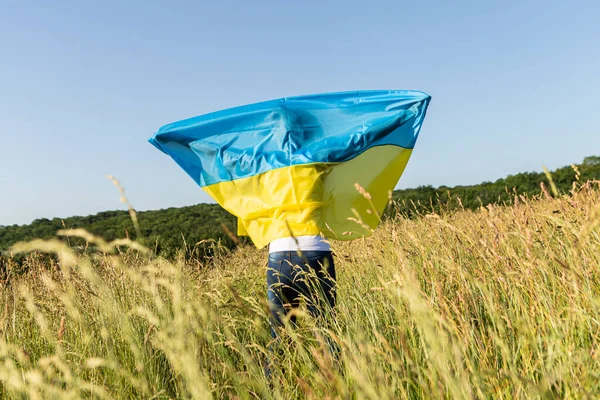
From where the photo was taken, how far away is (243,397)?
1831mm

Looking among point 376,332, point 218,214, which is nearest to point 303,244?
point 376,332

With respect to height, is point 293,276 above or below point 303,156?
below

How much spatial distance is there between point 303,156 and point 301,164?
0.07 meters

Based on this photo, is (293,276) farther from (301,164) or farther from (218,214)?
(218,214)

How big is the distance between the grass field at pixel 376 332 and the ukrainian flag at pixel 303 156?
45 centimetres

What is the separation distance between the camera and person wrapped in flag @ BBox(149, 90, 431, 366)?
126 inches

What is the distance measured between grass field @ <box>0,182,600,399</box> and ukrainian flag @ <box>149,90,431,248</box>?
1.48ft

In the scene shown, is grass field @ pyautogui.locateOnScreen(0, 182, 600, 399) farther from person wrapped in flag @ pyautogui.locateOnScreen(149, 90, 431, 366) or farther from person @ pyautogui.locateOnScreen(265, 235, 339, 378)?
person wrapped in flag @ pyautogui.locateOnScreen(149, 90, 431, 366)

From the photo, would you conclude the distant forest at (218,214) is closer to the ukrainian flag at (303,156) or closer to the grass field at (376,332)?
the grass field at (376,332)

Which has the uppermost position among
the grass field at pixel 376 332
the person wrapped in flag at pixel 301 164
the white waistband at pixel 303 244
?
the person wrapped in flag at pixel 301 164

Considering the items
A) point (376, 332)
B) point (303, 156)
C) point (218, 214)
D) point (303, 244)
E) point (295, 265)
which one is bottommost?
point (376, 332)

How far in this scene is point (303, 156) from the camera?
3.26 metres

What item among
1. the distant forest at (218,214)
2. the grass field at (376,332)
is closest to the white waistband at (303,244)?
the grass field at (376,332)

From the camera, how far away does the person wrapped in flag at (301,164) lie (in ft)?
10.5
